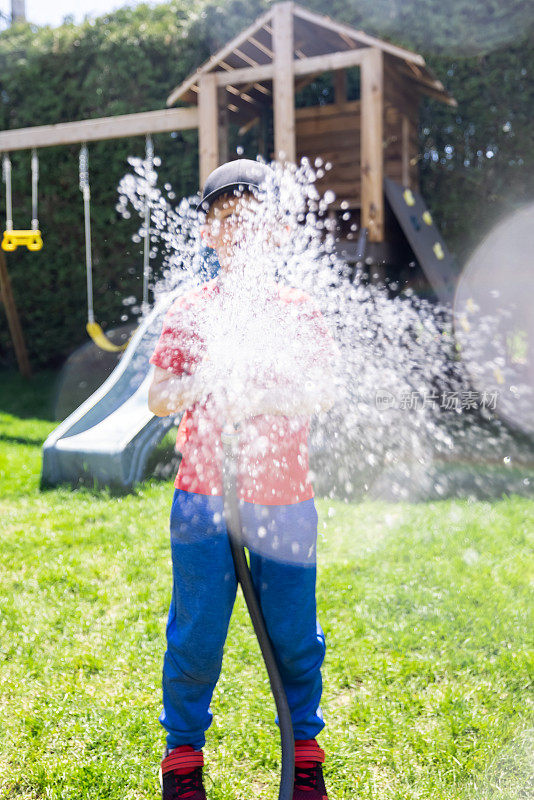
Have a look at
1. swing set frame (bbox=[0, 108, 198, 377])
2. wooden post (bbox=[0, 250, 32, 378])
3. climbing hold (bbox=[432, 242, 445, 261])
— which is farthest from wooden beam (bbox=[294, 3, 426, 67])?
wooden post (bbox=[0, 250, 32, 378])

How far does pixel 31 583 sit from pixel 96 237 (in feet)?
20.8

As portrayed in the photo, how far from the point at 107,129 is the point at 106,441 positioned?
146 inches

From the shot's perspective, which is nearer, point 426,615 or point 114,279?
point 426,615

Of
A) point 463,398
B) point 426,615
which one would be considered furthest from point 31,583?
point 463,398

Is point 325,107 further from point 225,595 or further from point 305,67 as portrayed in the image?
point 225,595

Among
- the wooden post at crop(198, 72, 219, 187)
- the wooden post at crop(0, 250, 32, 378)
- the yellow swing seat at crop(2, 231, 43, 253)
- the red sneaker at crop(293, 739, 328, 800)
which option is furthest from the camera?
the wooden post at crop(0, 250, 32, 378)

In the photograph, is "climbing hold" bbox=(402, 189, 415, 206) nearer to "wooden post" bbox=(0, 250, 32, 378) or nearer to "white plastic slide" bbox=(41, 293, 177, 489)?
"white plastic slide" bbox=(41, 293, 177, 489)

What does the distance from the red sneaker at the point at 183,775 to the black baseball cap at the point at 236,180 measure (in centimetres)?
148

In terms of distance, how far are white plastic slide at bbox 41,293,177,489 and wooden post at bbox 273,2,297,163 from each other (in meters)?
2.46

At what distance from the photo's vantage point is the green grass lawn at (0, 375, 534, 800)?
200 centimetres

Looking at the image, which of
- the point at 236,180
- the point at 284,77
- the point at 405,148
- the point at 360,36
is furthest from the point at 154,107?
the point at 236,180

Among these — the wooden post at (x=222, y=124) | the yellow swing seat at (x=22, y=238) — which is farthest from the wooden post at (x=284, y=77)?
the yellow swing seat at (x=22, y=238)

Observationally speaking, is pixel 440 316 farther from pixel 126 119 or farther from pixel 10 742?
pixel 10 742

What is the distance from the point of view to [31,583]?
313 centimetres
